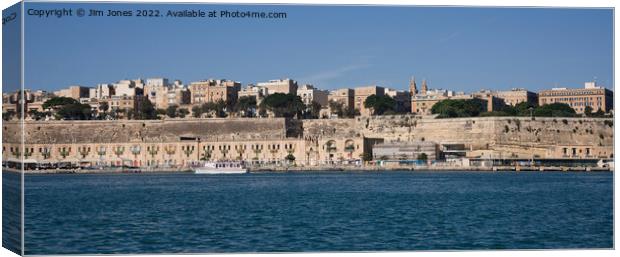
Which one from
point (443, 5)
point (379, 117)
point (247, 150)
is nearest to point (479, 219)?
point (443, 5)

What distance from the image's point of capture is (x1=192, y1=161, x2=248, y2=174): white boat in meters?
30.9

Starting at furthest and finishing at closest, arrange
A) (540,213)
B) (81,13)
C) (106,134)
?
(106,134) → (540,213) → (81,13)

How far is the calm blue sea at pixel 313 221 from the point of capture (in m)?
8.38

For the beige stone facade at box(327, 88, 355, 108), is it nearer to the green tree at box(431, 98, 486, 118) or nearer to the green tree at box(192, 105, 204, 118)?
the green tree at box(431, 98, 486, 118)

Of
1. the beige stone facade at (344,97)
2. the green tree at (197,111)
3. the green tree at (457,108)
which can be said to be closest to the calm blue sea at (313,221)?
the green tree at (457,108)

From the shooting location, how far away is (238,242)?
8688mm

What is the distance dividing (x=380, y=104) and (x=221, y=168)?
37.4 feet

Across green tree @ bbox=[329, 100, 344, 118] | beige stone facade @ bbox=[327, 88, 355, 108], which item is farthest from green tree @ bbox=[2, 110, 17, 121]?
beige stone facade @ bbox=[327, 88, 355, 108]

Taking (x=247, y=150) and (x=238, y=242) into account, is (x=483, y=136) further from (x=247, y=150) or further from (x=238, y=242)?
(x=238, y=242)

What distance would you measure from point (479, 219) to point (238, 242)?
112 inches

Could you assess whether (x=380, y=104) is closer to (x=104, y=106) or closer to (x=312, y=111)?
(x=312, y=111)

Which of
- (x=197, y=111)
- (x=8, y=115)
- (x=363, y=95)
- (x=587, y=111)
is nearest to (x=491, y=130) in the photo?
(x=587, y=111)

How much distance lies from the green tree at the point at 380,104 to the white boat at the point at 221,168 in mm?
9580

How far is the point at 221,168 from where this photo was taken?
1238 inches
